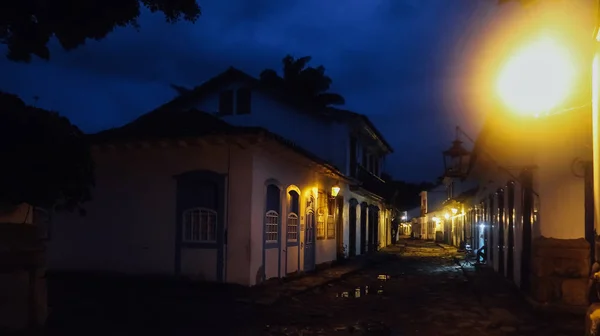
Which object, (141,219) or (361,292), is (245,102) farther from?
(361,292)

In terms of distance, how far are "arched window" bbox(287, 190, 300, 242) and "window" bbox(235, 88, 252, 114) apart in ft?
20.6

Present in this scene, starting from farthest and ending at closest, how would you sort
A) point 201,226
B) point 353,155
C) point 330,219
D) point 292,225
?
1. point 353,155
2. point 330,219
3. point 292,225
4. point 201,226

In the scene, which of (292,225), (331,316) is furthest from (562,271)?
(292,225)

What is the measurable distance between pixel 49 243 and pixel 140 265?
260cm

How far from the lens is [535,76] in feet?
17.6

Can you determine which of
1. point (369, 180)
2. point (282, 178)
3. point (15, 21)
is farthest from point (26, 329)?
point (369, 180)

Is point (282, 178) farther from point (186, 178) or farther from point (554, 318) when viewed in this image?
point (554, 318)

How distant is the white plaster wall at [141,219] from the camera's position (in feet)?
43.0

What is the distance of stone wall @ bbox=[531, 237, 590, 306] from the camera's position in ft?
33.2

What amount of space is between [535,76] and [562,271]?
6069 mm

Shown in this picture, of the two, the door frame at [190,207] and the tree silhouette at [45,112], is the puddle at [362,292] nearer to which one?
the door frame at [190,207]

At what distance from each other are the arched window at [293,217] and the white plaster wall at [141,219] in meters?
3.17

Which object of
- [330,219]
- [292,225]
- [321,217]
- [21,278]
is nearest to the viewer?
[21,278]

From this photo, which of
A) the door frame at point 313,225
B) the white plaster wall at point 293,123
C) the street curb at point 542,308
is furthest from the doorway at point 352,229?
the street curb at point 542,308
